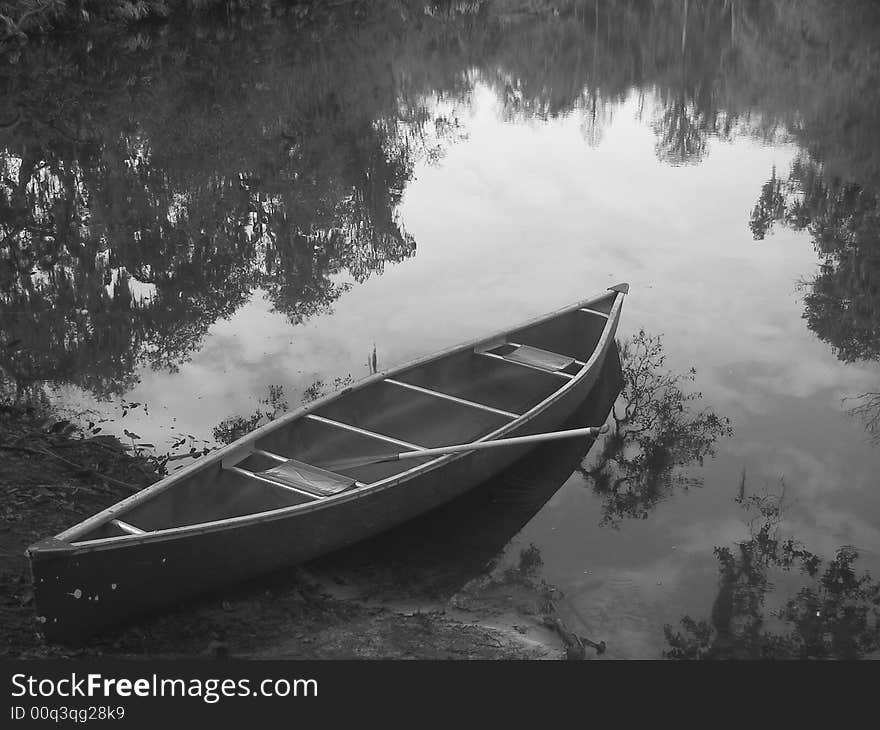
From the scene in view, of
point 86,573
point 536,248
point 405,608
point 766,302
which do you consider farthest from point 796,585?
point 536,248

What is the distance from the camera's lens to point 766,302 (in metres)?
15.9

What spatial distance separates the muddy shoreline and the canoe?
0.73ft

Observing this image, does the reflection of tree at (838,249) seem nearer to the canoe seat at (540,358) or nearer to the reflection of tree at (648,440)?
the reflection of tree at (648,440)

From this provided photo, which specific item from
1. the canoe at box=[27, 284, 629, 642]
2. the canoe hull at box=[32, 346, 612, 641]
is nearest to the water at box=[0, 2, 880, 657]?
the canoe hull at box=[32, 346, 612, 641]

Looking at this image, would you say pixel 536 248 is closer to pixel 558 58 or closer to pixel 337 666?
pixel 337 666

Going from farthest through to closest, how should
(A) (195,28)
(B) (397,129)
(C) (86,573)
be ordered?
(A) (195,28)
(B) (397,129)
(C) (86,573)

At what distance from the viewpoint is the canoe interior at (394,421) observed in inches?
356

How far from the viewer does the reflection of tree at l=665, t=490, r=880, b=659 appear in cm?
866

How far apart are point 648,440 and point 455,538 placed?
3001mm

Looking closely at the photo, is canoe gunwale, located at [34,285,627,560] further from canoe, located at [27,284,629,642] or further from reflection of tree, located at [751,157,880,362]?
reflection of tree, located at [751,157,880,362]

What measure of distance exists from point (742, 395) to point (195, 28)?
2707 cm

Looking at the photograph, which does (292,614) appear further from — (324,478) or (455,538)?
(455,538)

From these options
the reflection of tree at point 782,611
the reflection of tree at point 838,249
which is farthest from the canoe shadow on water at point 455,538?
the reflection of tree at point 838,249

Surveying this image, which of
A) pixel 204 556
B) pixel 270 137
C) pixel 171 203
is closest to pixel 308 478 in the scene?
pixel 204 556
